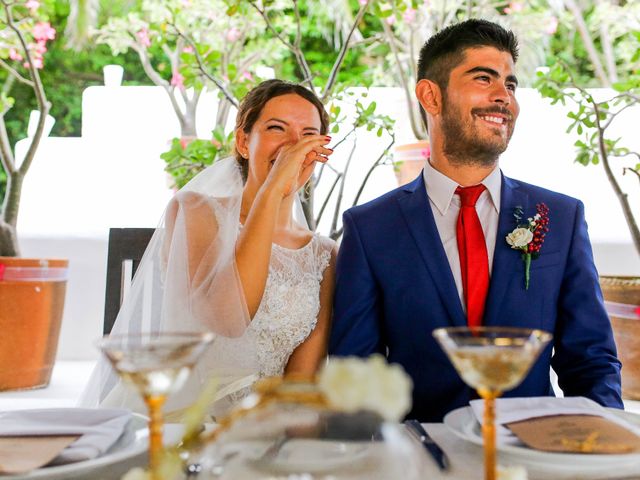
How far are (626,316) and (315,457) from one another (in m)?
3.42

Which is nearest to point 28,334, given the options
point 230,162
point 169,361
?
point 230,162

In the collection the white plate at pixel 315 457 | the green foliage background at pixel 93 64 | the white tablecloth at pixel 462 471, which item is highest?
the green foliage background at pixel 93 64

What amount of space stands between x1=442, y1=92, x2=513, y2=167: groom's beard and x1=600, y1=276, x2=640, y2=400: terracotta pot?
1969mm

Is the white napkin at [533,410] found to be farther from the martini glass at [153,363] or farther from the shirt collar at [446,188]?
the shirt collar at [446,188]

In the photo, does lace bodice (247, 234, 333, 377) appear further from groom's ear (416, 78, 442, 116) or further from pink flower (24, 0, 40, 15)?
pink flower (24, 0, 40, 15)

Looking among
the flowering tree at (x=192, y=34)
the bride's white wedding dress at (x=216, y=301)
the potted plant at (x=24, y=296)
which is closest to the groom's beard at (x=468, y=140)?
the bride's white wedding dress at (x=216, y=301)

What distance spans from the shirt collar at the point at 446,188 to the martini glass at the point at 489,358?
3.71ft

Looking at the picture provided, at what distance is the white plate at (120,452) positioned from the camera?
0.88 metres

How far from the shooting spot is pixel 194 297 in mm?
2172

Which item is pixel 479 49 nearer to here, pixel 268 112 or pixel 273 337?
pixel 268 112

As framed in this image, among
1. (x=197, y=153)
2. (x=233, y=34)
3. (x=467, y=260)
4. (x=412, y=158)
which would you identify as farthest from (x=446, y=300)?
(x=233, y=34)

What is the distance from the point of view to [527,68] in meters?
8.67

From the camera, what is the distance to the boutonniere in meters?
1.79

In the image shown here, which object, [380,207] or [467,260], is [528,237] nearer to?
[467,260]
